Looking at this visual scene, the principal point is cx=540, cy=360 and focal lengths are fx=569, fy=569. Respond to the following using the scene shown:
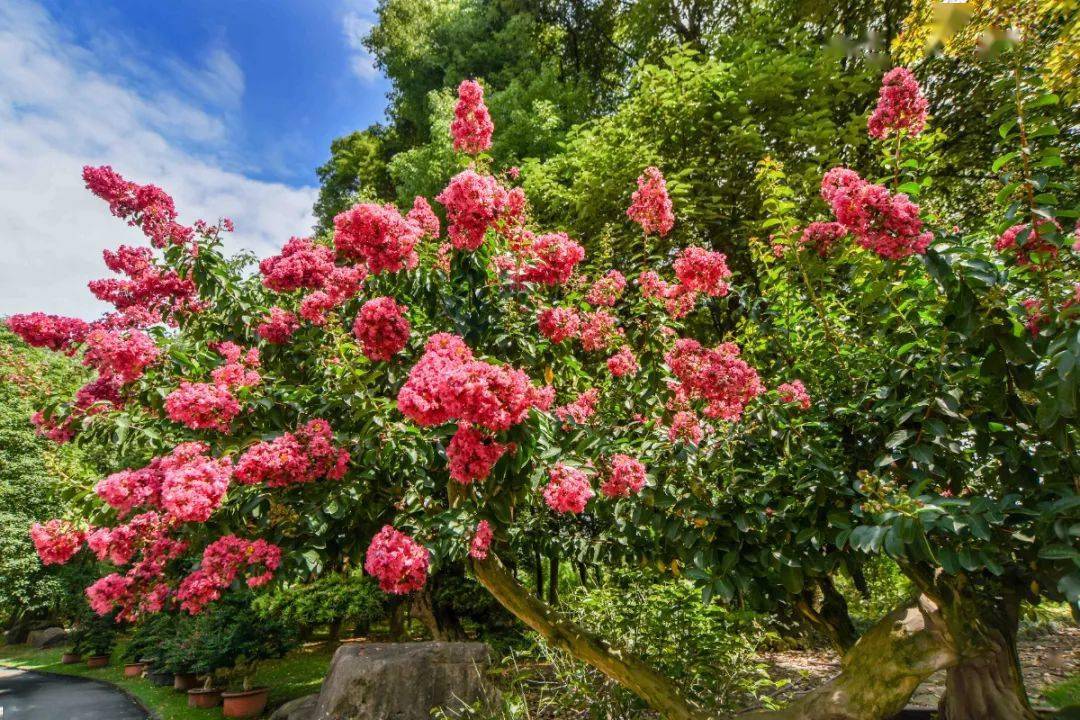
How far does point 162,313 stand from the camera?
425 centimetres

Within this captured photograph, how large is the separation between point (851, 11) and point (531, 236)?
28.3ft

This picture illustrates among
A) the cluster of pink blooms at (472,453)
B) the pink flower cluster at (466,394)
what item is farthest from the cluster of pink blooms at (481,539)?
the pink flower cluster at (466,394)

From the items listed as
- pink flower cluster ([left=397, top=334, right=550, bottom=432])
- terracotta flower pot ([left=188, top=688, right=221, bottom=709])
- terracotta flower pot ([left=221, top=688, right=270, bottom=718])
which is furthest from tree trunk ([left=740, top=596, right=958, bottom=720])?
terracotta flower pot ([left=188, top=688, right=221, bottom=709])

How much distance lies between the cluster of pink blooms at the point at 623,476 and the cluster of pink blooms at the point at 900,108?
201 cm

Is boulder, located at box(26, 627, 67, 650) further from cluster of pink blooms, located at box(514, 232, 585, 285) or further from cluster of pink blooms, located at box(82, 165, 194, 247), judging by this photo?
cluster of pink blooms, located at box(514, 232, 585, 285)

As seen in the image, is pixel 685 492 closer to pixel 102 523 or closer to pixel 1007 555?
pixel 1007 555

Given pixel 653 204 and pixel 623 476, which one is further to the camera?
pixel 653 204

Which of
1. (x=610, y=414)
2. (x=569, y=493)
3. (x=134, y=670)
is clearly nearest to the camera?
(x=569, y=493)

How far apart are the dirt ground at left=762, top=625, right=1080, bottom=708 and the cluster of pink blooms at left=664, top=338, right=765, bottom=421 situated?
3.27 metres

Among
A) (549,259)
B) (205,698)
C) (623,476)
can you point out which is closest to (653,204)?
(549,259)

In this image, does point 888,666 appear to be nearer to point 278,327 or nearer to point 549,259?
point 549,259

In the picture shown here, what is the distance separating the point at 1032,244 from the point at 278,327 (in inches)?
160

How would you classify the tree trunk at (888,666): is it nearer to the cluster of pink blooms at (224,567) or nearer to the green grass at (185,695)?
the cluster of pink blooms at (224,567)

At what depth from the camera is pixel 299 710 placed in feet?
22.8
